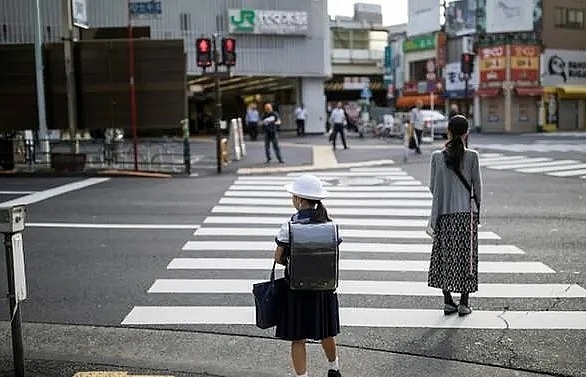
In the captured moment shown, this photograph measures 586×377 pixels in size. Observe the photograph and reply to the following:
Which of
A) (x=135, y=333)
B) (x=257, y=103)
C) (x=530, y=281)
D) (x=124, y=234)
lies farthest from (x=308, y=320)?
(x=257, y=103)

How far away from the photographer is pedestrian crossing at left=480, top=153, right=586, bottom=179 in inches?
770

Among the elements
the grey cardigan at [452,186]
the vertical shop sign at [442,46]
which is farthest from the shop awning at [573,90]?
the grey cardigan at [452,186]

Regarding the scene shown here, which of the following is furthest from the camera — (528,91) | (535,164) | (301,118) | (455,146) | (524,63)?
(524,63)

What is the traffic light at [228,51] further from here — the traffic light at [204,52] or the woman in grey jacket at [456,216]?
the woman in grey jacket at [456,216]

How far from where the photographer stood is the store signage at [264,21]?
41.8 m

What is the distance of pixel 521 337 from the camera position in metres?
6.04

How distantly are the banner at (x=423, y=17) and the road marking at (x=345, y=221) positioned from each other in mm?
45104

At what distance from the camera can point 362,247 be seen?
32.7ft

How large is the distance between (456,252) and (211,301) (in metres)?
2.49

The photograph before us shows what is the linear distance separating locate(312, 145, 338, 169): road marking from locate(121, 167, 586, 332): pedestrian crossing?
9.13 meters

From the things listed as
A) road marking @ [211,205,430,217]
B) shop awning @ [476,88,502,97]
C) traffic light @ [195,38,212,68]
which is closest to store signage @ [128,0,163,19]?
traffic light @ [195,38,212,68]

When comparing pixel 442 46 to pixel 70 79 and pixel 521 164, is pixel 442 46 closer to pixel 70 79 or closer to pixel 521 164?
pixel 521 164

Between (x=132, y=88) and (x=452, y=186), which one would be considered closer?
(x=452, y=186)

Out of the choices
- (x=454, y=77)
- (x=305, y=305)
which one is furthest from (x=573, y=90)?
(x=305, y=305)
